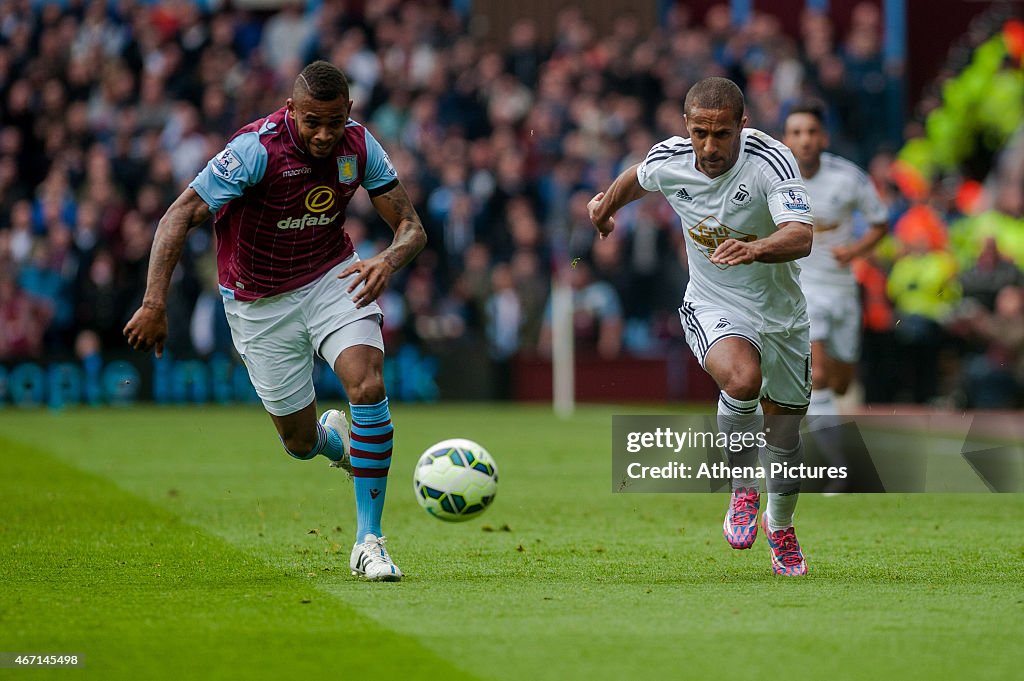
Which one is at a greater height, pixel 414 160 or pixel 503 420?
pixel 414 160

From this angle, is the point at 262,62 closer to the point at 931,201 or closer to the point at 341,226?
the point at 931,201

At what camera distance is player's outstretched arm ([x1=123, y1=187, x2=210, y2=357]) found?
7.16m

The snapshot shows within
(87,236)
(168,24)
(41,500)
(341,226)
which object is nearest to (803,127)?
(341,226)

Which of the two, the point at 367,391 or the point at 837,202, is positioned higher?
the point at 837,202

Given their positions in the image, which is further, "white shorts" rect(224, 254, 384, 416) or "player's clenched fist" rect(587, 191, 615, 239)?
"player's clenched fist" rect(587, 191, 615, 239)

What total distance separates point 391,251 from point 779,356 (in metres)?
1.98

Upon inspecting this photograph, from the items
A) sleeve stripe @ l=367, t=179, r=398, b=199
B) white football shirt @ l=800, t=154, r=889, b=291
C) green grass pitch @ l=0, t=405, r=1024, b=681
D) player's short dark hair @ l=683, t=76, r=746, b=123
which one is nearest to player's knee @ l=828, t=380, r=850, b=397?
white football shirt @ l=800, t=154, r=889, b=291

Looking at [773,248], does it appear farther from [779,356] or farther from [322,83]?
[322,83]

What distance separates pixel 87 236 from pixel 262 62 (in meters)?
3.91

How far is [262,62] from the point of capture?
22734 millimetres

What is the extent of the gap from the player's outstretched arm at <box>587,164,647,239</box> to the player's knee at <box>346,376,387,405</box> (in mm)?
1420

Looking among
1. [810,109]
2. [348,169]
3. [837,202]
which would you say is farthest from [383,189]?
[837,202]

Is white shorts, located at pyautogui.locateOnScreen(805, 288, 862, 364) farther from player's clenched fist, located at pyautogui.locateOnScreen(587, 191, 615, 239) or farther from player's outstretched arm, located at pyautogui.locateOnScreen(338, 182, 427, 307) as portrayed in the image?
player's outstretched arm, located at pyautogui.locateOnScreen(338, 182, 427, 307)

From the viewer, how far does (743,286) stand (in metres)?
7.94
